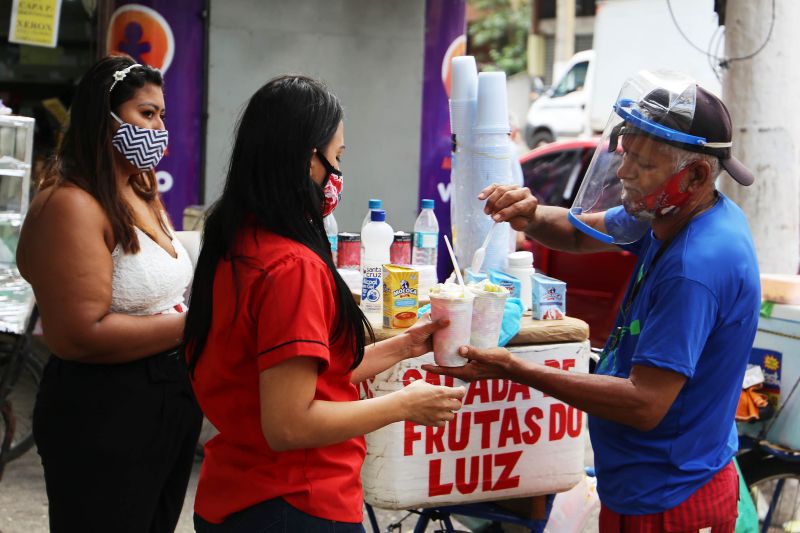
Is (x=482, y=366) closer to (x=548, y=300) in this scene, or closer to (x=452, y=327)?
(x=452, y=327)

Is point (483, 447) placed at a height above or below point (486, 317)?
below

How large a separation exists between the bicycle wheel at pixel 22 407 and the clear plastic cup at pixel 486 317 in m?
2.29

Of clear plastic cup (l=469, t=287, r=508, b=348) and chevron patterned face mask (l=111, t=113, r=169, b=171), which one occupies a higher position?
chevron patterned face mask (l=111, t=113, r=169, b=171)

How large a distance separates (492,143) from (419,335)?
1.26 metres

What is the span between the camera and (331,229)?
369 cm

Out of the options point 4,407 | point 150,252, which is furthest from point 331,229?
point 4,407

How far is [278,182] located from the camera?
191 cm

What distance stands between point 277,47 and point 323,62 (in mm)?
341

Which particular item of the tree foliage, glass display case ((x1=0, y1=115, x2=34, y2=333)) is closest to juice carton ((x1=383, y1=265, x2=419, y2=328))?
glass display case ((x1=0, y1=115, x2=34, y2=333))

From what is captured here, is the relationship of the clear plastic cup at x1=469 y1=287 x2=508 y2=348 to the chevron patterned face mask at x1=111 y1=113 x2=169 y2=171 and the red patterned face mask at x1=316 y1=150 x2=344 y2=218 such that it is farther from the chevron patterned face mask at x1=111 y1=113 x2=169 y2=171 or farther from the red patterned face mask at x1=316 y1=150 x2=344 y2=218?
the chevron patterned face mask at x1=111 y1=113 x2=169 y2=171

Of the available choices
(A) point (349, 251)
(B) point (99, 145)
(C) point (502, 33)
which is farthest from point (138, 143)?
(C) point (502, 33)

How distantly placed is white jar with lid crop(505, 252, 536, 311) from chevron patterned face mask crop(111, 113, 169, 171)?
129 cm

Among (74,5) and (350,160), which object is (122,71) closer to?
(350,160)

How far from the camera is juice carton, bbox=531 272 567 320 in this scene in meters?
3.12
